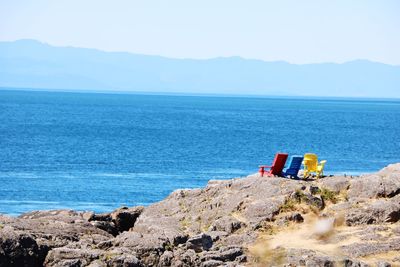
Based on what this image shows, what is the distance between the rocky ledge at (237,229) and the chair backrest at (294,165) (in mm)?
1009

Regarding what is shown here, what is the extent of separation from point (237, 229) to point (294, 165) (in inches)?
223

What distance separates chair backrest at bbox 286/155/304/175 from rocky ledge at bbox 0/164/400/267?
1009 mm

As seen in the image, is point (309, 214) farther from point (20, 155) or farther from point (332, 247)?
point (20, 155)

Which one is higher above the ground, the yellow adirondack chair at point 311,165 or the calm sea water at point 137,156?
the yellow adirondack chair at point 311,165

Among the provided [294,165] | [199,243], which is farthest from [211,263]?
[294,165]

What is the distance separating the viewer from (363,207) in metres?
29.4

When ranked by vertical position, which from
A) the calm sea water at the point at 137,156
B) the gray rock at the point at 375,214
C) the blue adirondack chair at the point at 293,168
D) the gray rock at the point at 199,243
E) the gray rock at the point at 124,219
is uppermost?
the blue adirondack chair at the point at 293,168

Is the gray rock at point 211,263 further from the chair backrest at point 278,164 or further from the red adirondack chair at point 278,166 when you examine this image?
the chair backrest at point 278,164

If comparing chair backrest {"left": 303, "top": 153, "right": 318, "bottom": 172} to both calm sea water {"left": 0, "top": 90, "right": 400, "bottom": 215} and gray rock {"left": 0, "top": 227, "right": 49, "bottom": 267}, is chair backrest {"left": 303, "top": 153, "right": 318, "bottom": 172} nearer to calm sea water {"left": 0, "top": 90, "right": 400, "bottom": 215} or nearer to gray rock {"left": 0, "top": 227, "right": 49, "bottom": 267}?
gray rock {"left": 0, "top": 227, "right": 49, "bottom": 267}

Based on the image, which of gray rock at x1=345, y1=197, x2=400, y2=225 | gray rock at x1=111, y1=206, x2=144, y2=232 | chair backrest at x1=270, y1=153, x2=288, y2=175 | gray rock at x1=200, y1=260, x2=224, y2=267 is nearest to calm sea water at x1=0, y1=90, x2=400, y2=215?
gray rock at x1=111, y1=206, x2=144, y2=232

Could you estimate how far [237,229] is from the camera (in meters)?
28.6

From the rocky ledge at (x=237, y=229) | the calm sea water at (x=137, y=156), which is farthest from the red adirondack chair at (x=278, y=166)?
the calm sea water at (x=137, y=156)

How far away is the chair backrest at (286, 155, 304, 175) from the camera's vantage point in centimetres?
3278

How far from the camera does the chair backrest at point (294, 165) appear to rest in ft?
108
